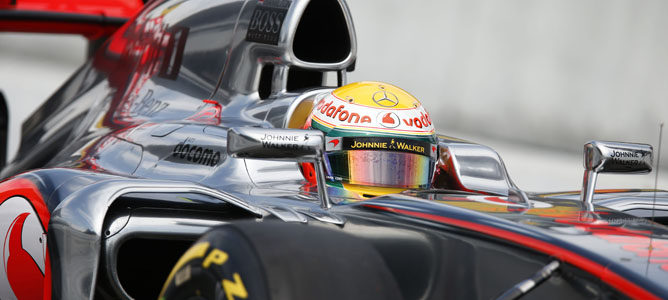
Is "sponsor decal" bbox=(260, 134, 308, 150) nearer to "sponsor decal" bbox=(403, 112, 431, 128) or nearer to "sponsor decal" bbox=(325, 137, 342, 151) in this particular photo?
"sponsor decal" bbox=(325, 137, 342, 151)

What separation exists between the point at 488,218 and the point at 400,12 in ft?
21.6

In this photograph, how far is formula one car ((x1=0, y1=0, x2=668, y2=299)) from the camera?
1636 millimetres

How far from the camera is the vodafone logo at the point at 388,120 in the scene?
8.63ft

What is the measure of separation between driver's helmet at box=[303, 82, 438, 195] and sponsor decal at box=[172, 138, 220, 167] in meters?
0.30

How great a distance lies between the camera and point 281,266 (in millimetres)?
1619

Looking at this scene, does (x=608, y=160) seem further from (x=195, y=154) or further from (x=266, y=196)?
(x=195, y=154)

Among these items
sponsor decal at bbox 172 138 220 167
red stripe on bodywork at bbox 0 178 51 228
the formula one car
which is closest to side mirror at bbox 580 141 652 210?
the formula one car

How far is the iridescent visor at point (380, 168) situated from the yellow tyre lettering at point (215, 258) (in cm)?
87

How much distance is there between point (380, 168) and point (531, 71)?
5.40m

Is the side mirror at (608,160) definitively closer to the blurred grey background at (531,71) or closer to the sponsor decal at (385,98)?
the sponsor decal at (385,98)

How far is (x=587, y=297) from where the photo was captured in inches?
58.9

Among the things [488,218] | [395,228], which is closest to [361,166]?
[395,228]

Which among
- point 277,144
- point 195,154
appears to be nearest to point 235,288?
point 277,144

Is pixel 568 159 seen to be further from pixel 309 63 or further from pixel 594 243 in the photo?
pixel 594 243
